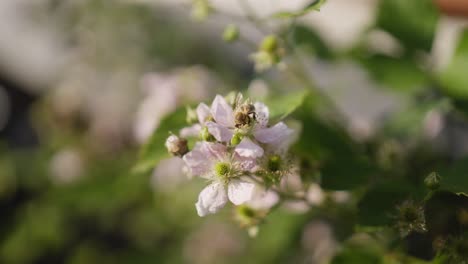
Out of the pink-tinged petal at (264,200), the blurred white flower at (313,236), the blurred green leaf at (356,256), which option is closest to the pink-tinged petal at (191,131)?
the pink-tinged petal at (264,200)

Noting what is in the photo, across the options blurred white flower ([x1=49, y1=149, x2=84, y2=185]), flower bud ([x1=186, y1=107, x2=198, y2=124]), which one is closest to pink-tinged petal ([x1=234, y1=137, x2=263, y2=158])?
flower bud ([x1=186, y1=107, x2=198, y2=124])

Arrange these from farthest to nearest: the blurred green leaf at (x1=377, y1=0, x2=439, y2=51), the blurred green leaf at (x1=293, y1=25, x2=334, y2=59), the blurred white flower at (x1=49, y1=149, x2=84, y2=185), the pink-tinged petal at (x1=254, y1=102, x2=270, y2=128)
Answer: the blurred white flower at (x1=49, y1=149, x2=84, y2=185), the blurred green leaf at (x1=293, y1=25, x2=334, y2=59), the blurred green leaf at (x1=377, y1=0, x2=439, y2=51), the pink-tinged petal at (x1=254, y1=102, x2=270, y2=128)

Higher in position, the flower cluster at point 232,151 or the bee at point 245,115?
the bee at point 245,115

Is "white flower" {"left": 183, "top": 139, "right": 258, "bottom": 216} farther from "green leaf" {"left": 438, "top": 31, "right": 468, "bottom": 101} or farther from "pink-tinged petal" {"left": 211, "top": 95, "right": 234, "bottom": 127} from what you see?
"green leaf" {"left": 438, "top": 31, "right": 468, "bottom": 101}

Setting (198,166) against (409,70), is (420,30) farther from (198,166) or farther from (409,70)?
(198,166)

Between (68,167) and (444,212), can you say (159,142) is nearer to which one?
(444,212)

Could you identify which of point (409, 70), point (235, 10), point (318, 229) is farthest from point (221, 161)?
point (235, 10)

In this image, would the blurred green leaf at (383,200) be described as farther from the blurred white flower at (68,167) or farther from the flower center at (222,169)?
the blurred white flower at (68,167)
